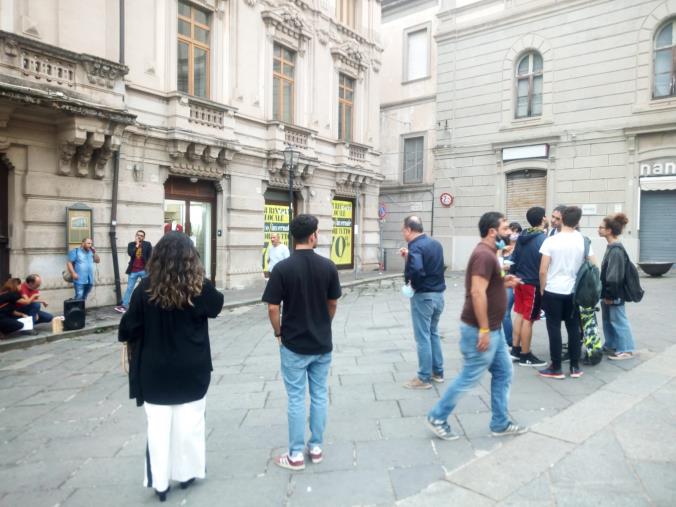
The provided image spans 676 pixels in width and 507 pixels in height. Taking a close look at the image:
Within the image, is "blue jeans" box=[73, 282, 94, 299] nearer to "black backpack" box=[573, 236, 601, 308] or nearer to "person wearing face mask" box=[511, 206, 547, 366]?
"person wearing face mask" box=[511, 206, 547, 366]

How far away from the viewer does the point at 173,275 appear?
3221 mm

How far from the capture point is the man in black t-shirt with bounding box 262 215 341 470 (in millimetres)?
3658

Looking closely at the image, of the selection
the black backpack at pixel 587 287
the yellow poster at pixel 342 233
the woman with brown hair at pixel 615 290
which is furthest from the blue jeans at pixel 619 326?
the yellow poster at pixel 342 233

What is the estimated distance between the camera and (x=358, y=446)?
160 inches

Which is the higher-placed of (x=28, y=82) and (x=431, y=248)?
(x=28, y=82)

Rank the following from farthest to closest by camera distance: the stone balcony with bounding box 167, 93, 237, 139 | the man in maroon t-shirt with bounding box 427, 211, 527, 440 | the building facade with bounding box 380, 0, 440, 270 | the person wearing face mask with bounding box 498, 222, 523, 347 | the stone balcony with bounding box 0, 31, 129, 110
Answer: the building facade with bounding box 380, 0, 440, 270, the stone balcony with bounding box 167, 93, 237, 139, the stone balcony with bounding box 0, 31, 129, 110, the person wearing face mask with bounding box 498, 222, 523, 347, the man in maroon t-shirt with bounding box 427, 211, 527, 440

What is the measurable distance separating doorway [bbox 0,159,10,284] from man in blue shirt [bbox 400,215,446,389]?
348 inches

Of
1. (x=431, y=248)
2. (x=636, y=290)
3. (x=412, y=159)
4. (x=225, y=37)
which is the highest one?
(x=225, y=37)

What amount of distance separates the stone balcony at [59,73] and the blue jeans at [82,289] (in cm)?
369

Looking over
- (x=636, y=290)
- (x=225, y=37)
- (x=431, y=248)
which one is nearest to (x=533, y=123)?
(x=225, y=37)

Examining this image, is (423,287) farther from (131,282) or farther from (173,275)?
(131,282)

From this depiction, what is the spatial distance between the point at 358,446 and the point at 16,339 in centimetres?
698

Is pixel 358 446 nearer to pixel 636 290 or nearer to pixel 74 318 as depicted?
pixel 636 290

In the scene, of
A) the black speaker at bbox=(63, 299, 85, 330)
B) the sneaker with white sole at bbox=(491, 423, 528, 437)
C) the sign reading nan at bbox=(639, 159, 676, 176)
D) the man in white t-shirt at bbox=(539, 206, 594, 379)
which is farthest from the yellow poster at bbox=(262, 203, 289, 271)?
the sneaker with white sole at bbox=(491, 423, 528, 437)
